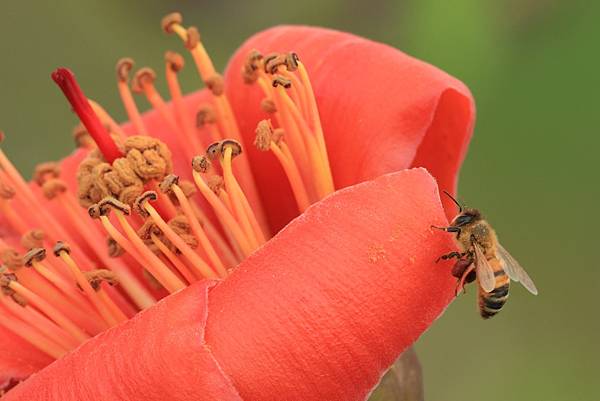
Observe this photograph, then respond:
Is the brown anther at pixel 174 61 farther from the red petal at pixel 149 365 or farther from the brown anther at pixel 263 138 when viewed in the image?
the red petal at pixel 149 365

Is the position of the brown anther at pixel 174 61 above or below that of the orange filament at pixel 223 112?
above

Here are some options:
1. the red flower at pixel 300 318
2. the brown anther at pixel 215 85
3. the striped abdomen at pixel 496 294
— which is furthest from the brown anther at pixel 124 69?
the striped abdomen at pixel 496 294

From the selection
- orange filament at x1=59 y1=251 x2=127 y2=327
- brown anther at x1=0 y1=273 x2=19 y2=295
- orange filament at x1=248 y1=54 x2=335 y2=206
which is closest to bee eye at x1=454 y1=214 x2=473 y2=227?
orange filament at x1=248 y1=54 x2=335 y2=206

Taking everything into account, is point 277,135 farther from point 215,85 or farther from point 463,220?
point 463,220

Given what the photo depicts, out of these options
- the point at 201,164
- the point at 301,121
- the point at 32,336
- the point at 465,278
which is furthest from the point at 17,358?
the point at 465,278

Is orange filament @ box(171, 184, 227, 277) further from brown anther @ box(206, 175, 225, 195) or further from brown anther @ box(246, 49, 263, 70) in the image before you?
brown anther @ box(246, 49, 263, 70)

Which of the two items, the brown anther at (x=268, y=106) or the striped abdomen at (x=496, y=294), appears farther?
the brown anther at (x=268, y=106)
